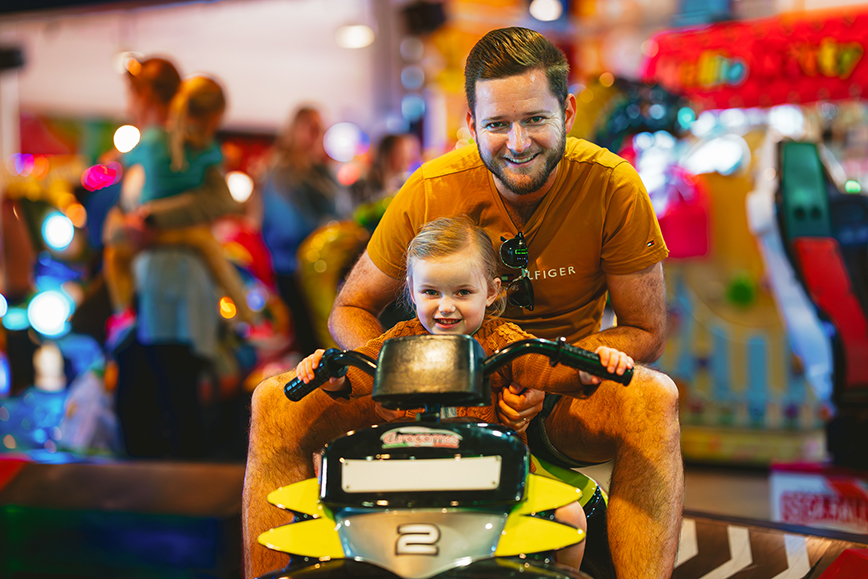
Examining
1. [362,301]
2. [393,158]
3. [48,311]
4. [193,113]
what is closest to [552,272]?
[362,301]

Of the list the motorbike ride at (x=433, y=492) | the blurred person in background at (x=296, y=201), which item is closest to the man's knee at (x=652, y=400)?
the motorbike ride at (x=433, y=492)

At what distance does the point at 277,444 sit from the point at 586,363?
0.63 meters

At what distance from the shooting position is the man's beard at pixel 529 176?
1.66 metres

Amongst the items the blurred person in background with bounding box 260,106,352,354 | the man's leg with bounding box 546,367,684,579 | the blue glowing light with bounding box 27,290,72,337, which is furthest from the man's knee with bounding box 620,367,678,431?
the blue glowing light with bounding box 27,290,72,337

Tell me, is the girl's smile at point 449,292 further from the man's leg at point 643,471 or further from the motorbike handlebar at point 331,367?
the man's leg at point 643,471

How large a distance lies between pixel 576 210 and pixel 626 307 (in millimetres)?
224

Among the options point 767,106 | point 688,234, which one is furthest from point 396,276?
point 767,106

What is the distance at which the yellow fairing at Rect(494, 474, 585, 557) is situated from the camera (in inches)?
47.8

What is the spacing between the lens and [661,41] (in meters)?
5.04

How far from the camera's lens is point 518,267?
1715 millimetres

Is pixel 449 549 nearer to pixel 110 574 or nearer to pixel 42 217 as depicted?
pixel 110 574

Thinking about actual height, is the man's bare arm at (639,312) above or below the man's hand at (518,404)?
above

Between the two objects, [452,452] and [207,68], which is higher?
[207,68]

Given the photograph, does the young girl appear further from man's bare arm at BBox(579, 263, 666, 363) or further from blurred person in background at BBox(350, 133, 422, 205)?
blurred person in background at BBox(350, 133, 422, 205)
